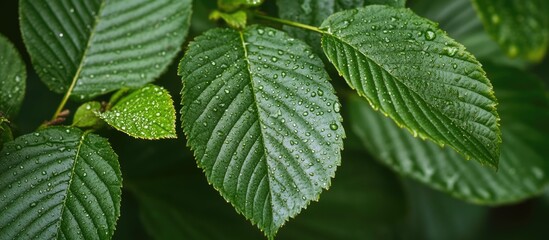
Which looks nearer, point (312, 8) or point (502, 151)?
point (312, 8)

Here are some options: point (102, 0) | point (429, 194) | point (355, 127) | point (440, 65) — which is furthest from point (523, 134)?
point (102, 0)

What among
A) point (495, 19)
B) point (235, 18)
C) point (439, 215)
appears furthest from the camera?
point (439, 215)

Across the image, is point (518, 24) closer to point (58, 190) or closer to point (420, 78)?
point (420, 78)

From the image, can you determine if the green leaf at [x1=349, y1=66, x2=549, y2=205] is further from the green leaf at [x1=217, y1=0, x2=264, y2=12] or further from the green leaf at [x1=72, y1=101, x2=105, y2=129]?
the green leaf at [x1=72, y1=101, x2=105, y2=129]

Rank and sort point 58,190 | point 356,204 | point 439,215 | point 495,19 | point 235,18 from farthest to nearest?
point 439,215
point 356,204
point 495,19
point 235,18
point 58,190

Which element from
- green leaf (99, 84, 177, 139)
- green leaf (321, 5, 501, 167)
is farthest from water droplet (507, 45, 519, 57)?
green leaf (99, 84, 177, 139)

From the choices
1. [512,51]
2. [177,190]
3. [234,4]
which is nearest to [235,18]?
[234,4]
